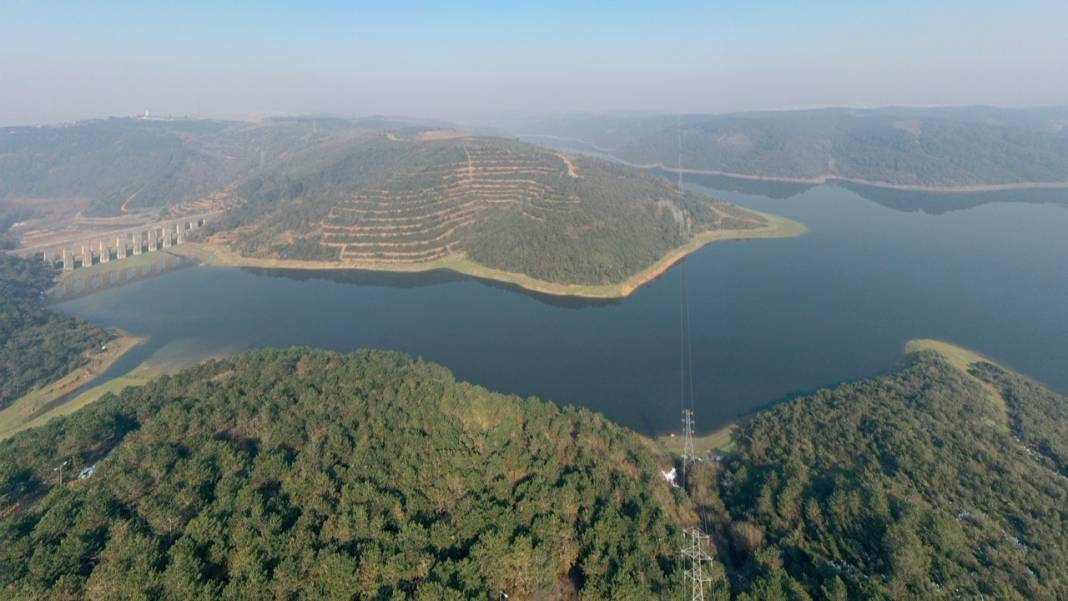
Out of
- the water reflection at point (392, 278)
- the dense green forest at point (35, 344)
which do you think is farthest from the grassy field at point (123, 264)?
the water reflection at point (392, 278)

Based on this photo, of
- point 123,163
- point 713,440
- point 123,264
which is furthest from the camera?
point 123,163

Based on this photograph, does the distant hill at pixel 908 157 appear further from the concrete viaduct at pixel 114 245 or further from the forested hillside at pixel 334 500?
the forested hillside at pixel 334 500

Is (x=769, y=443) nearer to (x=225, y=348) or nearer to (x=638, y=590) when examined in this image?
(x=638, y=590)

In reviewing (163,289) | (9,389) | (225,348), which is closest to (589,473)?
(225,348)

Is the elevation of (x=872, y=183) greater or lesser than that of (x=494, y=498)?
greater

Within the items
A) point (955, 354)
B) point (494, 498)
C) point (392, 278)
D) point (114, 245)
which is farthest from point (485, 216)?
point (114, 245)

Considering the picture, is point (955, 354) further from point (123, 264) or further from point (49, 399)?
point (123, 264)

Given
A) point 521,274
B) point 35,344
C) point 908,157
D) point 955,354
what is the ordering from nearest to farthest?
point 955,354, point 35,344, point 521,274, point 908,157
